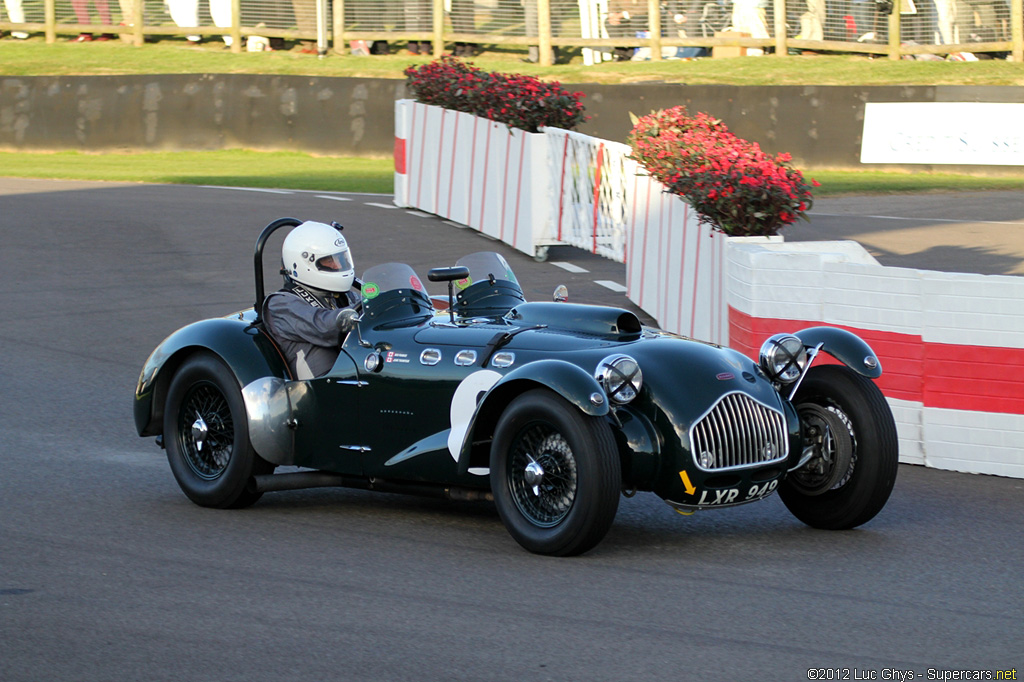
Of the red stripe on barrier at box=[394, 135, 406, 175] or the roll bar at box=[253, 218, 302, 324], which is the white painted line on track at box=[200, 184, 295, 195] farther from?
the roll bar at box=[253, 218, 302, 324]

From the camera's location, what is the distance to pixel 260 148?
82.5 ft

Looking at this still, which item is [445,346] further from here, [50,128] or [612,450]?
[50,128]

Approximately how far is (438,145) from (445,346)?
1246cm

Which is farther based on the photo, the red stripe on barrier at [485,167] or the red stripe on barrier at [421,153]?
the red stripe on barrier at [421,153]

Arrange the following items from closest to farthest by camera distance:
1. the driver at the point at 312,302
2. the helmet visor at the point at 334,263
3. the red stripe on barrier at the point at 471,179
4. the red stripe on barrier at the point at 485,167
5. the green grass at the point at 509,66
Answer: the driver at the point at 312,302, the helmet visor at the point at 334,263, the red stripe on barrier at the point at 485,167, the red stripe on barrier at the point at 471,179, the green grass at the point at 509,66

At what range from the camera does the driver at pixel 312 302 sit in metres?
6.87

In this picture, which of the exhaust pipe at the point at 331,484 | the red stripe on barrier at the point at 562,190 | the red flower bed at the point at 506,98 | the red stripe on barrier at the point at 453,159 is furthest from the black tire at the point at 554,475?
the red stripe on barrier at the point at 453,159

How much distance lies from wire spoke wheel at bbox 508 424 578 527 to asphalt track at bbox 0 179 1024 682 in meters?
0.22

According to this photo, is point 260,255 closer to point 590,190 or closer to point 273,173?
point 590,190

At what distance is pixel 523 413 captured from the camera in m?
5.84

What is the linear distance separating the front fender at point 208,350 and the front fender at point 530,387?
1.25m

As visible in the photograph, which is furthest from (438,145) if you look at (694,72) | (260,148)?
(694,72)

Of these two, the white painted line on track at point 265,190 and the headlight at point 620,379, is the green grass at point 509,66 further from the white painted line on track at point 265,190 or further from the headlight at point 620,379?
the headlight at point 620,379

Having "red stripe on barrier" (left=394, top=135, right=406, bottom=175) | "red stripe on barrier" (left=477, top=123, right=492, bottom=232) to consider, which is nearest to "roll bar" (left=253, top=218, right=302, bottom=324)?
"red stripe on barrier" (left=477, top=123, right=492, bottom=232)
